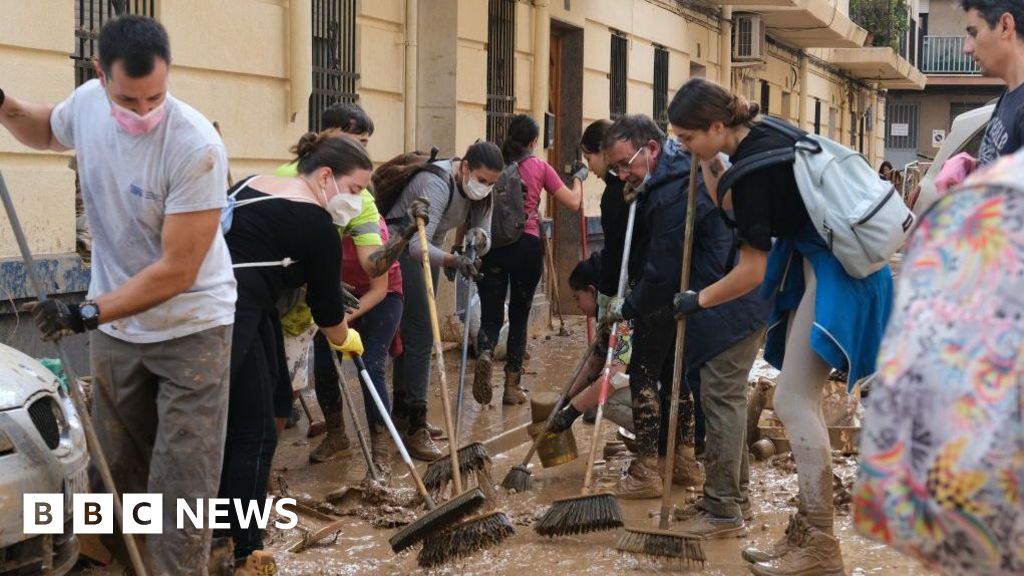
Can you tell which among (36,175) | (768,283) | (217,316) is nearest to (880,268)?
(768,283)

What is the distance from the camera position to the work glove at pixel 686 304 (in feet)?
16.6

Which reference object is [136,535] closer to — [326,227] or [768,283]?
[326,227]

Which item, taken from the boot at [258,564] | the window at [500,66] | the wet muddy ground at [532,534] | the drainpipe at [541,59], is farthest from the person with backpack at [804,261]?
the drainpipe at [541,59]

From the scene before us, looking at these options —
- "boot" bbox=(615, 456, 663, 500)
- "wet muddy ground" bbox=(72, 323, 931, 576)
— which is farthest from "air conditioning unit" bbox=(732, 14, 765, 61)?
"boot" bbox=(615, 456, 663, 500)

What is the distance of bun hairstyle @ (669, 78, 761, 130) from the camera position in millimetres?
4812

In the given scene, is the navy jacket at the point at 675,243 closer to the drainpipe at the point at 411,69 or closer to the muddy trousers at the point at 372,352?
the muddy trousers at the point at 372,352

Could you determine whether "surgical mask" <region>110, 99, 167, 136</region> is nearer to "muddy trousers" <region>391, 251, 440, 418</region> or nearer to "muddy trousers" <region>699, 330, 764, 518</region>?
"muddy trousers" <region>699, 330, 764, 518</region>

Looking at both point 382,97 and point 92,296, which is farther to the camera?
point 382,97

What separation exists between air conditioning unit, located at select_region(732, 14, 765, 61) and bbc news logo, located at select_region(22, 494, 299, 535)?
17044 millimetres

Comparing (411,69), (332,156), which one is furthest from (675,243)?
(411,69)

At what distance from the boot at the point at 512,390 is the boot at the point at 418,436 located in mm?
1722

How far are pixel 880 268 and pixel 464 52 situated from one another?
7.15 metres

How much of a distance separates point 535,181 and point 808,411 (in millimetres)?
4855

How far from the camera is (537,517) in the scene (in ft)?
19.3
